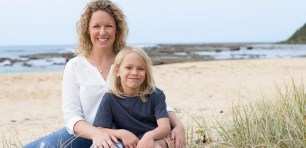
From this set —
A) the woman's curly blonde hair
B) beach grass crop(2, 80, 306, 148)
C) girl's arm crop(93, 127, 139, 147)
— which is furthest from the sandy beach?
girl's arm crop(93, 127, 139, 147)

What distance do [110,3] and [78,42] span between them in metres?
0.41

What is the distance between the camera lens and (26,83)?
1377cm

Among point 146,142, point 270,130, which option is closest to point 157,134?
point 146,142

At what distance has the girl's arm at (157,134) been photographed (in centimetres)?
282

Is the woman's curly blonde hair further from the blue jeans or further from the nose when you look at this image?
the blue jeans

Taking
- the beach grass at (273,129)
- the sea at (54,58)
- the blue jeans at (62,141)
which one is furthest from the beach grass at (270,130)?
the sea at (54,58)

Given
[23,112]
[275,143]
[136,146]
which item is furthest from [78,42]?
[23,112]

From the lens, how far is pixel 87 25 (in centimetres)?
343

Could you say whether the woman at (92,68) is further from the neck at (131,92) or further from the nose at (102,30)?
the neck at (131,92)

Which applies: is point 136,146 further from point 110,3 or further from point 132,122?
point 110,3

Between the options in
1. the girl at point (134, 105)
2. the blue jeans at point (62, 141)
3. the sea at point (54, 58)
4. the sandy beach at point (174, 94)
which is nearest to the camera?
the girl at point (134, 105)

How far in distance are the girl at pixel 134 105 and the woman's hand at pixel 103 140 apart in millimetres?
47

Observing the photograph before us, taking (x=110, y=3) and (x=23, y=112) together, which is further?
(x=23, y=112)

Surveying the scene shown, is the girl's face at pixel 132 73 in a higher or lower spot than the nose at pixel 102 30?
lower
